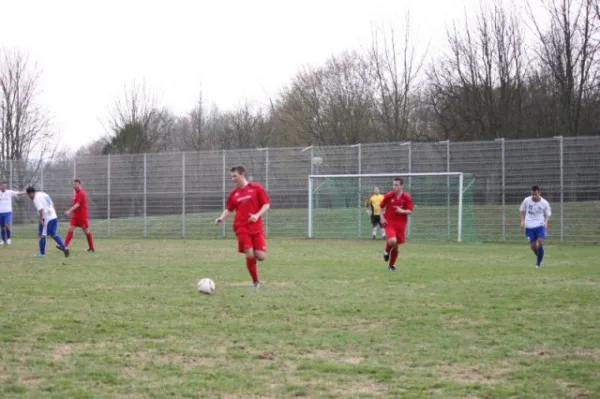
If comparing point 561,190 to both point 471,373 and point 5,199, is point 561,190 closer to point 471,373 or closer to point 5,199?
point 5,199

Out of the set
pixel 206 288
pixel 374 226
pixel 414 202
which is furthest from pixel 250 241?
Result: pixel 414 202

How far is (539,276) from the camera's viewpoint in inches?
560

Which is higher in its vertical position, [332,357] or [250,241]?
[250,241]

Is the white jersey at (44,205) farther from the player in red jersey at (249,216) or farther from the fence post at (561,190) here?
the fence post at (561,190)

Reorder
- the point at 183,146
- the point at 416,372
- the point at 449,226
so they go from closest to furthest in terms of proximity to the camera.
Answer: the point at 416,372 < the point at 449,226 < the point at 183,146

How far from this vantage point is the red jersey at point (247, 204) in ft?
40.6

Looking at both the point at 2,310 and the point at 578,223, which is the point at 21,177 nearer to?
the point at 578,223

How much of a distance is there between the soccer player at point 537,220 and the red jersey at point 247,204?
6.81 metres

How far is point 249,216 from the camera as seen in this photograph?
40.5ft

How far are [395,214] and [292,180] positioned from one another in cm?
1475

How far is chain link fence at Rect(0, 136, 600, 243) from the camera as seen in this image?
25.6 m

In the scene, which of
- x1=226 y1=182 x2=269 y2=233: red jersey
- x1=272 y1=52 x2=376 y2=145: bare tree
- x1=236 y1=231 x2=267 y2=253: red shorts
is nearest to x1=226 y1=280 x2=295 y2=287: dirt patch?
x1=236 y1=231 x2=267 y2=253: red shorts

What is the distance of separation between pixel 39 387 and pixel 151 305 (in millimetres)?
4371

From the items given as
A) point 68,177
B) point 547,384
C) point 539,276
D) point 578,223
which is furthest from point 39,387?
point 68,177
